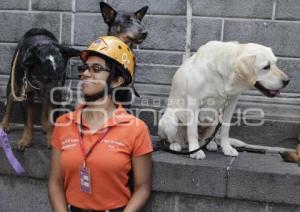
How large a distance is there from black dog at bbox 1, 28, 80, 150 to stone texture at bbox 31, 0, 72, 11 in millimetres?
→ 1302

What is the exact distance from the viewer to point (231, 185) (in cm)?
426

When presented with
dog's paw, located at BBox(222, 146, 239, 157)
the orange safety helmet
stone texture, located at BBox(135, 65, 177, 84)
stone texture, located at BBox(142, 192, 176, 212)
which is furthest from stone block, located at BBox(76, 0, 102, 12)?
stone texture, located at BBox(142, 192, 176, 212)

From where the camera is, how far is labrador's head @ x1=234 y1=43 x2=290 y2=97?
4.18 m

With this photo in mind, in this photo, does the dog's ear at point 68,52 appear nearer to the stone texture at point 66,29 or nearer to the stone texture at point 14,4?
the stone texture at point 66,29

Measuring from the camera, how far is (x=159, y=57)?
6395 millimetres

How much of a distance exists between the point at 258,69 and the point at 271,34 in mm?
1929

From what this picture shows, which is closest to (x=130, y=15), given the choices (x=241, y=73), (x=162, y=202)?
(x=241, y=73)

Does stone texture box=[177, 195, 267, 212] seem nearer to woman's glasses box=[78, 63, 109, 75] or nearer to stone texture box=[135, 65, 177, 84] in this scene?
woman's glasses box=[78, 63, 109, 75]

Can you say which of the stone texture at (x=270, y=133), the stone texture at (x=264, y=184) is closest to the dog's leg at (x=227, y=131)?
the stone texture at (x=264, y=184)

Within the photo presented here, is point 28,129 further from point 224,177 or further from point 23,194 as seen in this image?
point 224,177

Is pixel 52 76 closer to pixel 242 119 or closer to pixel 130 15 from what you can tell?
pixel 130 15

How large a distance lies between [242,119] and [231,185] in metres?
1.65

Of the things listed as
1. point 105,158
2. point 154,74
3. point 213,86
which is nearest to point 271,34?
point 154,74

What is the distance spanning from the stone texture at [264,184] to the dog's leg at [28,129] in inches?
79.3
